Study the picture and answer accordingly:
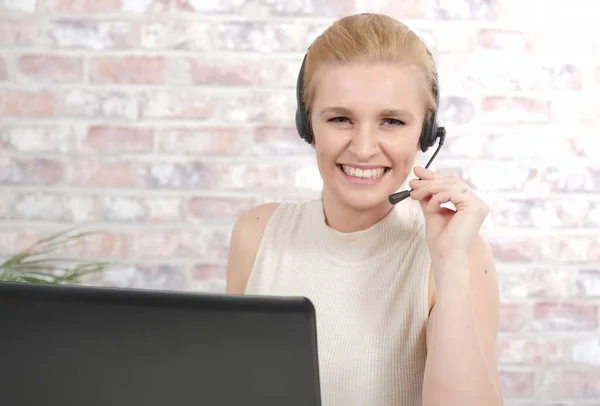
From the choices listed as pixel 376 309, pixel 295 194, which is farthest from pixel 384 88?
pixel 295 194

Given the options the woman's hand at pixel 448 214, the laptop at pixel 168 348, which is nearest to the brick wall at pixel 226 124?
the woman's hand at pixel 448 214

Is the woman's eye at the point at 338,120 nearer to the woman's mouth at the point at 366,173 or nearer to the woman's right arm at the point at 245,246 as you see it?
the woman's mouth at the point at 366,173

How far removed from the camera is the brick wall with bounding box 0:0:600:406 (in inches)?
82.7

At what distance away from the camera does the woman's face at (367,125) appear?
1219mm

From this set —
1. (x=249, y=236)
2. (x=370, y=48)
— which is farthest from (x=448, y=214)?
(x=249, y=236)

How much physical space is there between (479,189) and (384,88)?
0.99 meters

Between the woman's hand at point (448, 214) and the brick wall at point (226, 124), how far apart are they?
953mm

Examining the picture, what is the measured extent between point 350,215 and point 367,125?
0.69 ft

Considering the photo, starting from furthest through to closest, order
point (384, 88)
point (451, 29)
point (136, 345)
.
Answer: point (451, 29) < point (384, 88) < point (136, 345)

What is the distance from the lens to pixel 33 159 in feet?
7.04

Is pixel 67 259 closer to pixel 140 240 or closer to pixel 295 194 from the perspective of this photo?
pixel 140 240

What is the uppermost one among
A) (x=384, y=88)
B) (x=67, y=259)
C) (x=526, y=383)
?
(x=384, y=88)

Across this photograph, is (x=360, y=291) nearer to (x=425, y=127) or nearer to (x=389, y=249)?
(x=389, y=249)

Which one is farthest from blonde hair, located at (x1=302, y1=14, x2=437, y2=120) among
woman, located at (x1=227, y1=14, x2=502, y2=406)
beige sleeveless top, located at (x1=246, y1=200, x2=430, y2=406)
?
beige sleeveless top, located at (x1=246, y1=200, x2=430, y2=406)
